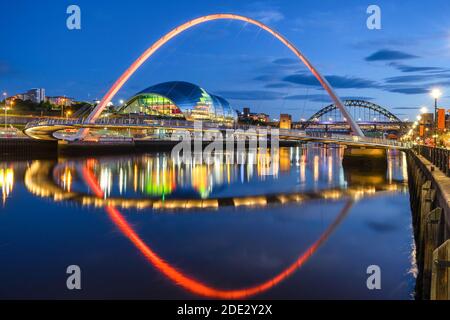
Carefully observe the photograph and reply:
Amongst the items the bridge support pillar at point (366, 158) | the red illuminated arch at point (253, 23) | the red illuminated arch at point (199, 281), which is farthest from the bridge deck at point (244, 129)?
the red illuminated arch at point (199, 281)

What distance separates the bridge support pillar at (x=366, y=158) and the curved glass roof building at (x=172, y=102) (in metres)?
61.1

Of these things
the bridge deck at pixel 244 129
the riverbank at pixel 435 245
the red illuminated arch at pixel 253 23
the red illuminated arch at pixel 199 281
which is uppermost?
the red illuminated arch at pixel 253 23

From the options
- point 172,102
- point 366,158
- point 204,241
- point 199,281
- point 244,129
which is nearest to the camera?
point 199,281

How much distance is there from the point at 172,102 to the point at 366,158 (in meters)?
67.8

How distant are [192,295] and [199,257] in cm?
355

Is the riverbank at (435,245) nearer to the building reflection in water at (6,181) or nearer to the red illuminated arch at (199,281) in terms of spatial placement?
the red illuminated arch at (199,281)

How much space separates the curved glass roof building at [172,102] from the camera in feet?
372

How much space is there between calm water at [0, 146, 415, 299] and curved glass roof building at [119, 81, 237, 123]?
79504 millimetres

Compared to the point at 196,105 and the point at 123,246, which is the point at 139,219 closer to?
the point at 123,246

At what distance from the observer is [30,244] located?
55.2 ft

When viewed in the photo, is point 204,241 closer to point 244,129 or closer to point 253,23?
point 244,129

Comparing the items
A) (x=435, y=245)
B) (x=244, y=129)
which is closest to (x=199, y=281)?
(x=435, y=245)

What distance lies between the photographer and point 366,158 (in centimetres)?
5238

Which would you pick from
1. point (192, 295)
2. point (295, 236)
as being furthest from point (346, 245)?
point (192, 295)
